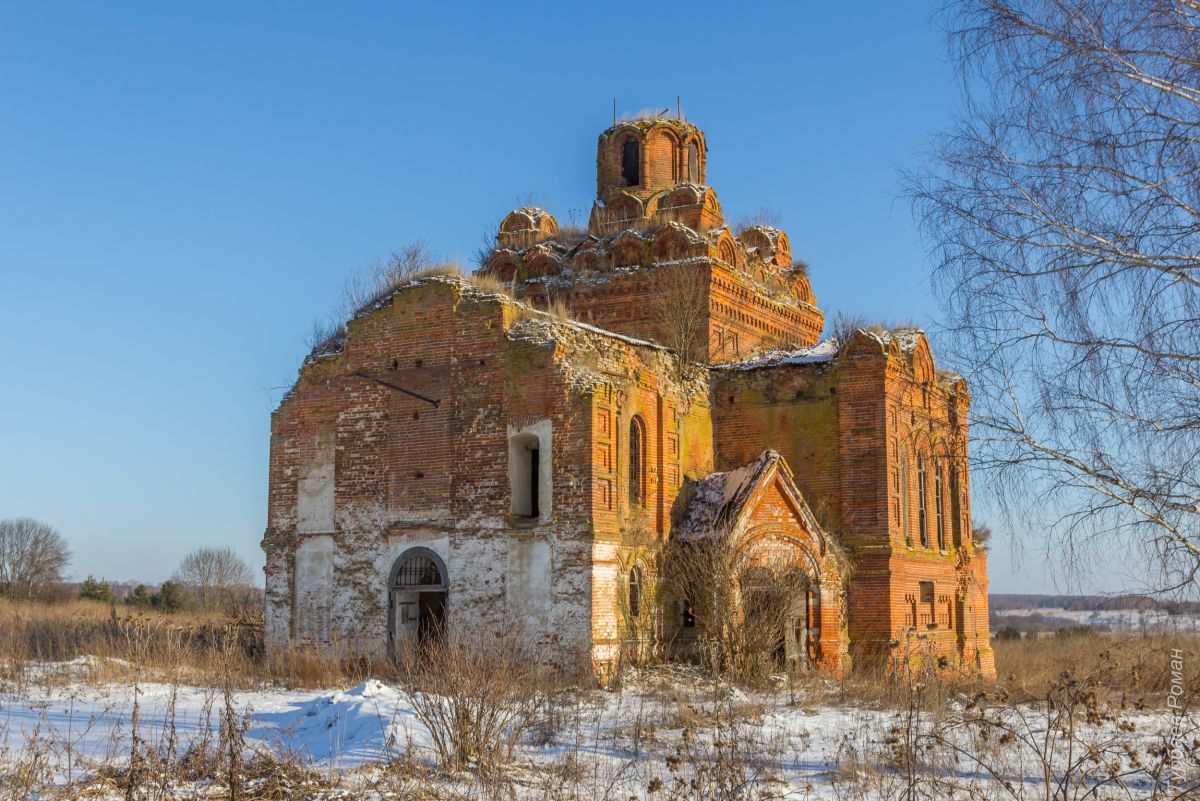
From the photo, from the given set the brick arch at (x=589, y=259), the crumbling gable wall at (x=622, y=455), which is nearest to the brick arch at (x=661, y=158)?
the brick arch at (x=589, y=259)

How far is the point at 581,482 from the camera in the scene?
17172 millimetres

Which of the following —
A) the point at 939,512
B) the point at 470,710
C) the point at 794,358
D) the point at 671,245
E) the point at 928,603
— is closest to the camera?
the point at 470,710

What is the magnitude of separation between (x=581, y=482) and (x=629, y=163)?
11820mm

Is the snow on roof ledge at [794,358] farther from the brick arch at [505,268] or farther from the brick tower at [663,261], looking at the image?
the brick arch at [505,268]

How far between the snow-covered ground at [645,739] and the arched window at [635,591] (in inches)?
107

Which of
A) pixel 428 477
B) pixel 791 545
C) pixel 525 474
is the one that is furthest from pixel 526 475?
pixel 791 545

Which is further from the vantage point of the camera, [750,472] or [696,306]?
[696,306]

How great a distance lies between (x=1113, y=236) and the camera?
7.28 m

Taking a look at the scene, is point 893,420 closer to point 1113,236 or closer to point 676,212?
point 676,212

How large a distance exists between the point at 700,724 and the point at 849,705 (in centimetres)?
307

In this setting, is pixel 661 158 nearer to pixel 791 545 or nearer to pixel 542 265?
pixel 542 265

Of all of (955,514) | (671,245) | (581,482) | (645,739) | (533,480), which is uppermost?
(671,245)

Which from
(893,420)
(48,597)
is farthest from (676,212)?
(48,597)

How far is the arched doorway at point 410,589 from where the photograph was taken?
1809 cm
